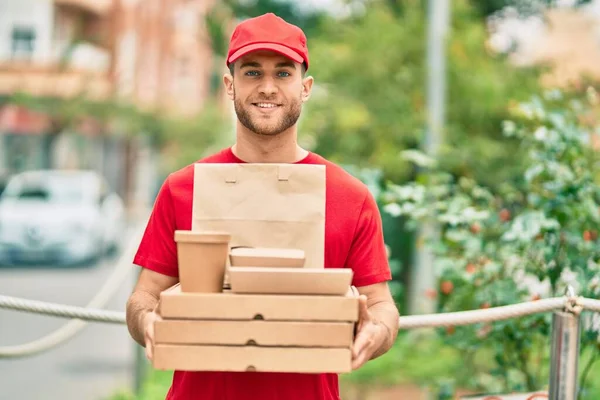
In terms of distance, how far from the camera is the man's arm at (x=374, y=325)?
2.01 m

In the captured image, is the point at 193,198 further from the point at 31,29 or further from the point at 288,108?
the point at 31,29

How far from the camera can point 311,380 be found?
7.41 feet

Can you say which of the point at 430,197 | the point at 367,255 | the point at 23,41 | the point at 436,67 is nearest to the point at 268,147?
the point at 367,255

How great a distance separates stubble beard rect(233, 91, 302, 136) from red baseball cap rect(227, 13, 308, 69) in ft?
0.36

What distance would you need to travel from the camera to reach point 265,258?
199cm

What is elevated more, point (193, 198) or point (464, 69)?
point (464, 69)

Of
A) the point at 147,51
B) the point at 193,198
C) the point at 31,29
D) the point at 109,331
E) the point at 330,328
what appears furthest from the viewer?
the point at 147,51

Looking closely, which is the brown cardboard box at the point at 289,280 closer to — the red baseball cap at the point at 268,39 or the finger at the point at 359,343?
the finger at the point at 359,343

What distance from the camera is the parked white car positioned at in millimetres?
16203

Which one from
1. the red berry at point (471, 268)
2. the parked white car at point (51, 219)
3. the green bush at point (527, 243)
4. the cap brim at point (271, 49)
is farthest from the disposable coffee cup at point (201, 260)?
the parked white car at point (51, 219)

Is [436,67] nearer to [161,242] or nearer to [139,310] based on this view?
[161,242]

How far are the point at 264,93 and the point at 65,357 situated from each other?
293 inches

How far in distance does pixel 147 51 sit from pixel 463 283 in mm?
45683

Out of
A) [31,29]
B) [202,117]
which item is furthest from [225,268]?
[202,117]
